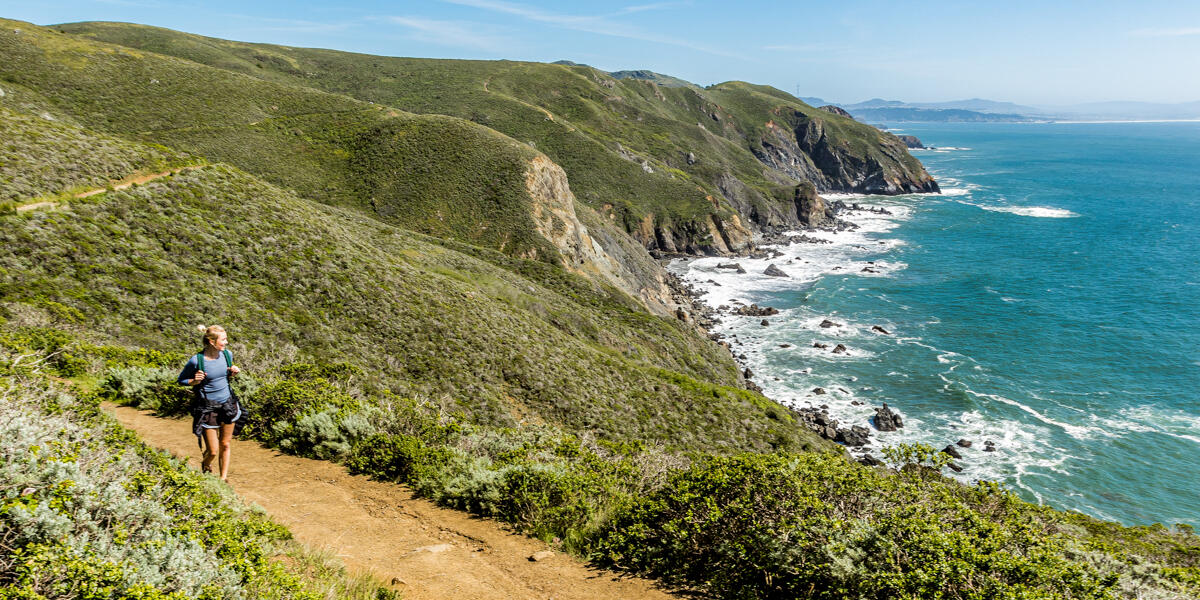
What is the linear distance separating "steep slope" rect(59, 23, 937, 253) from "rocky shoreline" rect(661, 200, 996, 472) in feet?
22.7

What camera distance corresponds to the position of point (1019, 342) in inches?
2250

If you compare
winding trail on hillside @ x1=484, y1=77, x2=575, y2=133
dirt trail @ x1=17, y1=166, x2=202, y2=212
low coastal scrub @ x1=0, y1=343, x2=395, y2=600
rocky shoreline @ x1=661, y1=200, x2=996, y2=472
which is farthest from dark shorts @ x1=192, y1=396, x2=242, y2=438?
winding trail on hillside @ x1=484, y1=77, x2=575, y2=133

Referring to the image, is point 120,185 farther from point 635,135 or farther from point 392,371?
point 635,135

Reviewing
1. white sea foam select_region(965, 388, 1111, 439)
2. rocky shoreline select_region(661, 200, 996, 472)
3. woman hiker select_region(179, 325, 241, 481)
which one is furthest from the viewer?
white sea foam select_region(965, 388, 1111, 439)

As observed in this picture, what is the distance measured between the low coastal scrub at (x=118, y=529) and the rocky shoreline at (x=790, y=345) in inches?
679

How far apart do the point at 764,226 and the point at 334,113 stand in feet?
262

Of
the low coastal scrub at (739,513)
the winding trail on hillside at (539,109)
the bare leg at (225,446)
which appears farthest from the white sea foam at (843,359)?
the winding trail on hillside at (539,109)

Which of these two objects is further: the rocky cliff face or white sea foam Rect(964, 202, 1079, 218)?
the rocky cliff face

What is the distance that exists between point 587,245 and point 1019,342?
47.3 m

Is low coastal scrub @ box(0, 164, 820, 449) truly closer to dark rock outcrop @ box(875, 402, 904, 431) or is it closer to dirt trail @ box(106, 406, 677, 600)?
dirt trail @ box(106, 406, 677, 600)

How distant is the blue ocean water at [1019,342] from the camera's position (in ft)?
128

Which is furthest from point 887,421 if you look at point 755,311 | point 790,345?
point 755,311

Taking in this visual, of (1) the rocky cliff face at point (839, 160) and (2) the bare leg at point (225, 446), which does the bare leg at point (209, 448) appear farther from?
(1) the rocky cliff face at point (839, 160)

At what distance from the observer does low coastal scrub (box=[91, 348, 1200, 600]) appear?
6887mm
